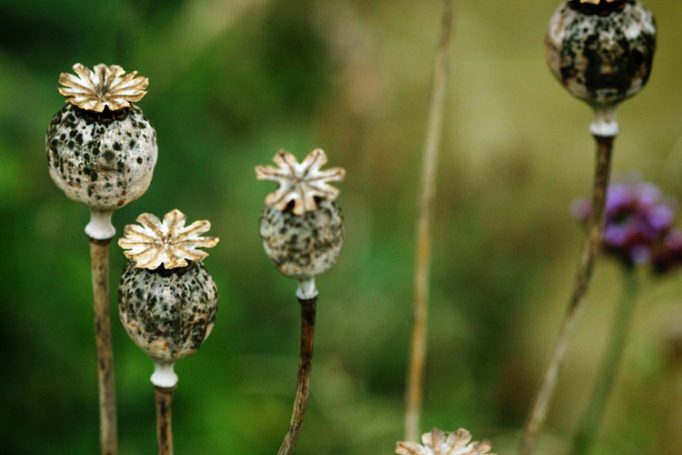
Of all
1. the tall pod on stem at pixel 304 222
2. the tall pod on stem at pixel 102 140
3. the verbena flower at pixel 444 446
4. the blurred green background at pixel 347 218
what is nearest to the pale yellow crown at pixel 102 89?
the tall pod on stem at pixel 102 140

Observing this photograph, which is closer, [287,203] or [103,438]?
[287,203]

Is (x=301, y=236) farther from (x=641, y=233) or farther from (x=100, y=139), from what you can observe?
(x=641, y=233)

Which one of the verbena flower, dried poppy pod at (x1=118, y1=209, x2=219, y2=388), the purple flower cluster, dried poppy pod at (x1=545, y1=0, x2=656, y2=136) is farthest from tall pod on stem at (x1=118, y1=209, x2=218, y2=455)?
the purple flower cluster

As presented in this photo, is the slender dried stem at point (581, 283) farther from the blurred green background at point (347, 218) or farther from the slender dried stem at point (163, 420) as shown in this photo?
the blurred green background at point (347, 218)

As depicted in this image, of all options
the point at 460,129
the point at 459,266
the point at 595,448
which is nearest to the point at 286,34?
the point at 460,129

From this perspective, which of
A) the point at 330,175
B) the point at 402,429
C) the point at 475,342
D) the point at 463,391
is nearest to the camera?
the point at 330,175

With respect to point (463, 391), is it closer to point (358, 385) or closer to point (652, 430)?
point (358, 385)

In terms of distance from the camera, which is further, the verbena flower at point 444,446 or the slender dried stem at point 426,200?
the slender dried stem at point 426,200
